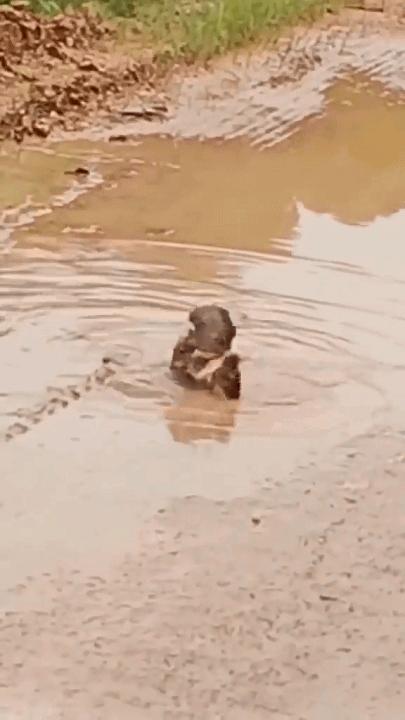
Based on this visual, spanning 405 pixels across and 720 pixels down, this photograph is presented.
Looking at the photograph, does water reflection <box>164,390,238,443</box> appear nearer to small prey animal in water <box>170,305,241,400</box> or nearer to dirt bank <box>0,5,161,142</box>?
small prey animal in water <box>170,305,241,400</box>

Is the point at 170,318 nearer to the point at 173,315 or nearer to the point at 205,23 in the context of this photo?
the point at 173,315

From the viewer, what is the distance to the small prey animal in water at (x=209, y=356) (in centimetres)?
461

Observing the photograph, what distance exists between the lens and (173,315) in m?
5.20

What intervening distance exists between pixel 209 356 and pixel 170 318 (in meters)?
0.59

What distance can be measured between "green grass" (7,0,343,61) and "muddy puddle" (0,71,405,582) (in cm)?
205

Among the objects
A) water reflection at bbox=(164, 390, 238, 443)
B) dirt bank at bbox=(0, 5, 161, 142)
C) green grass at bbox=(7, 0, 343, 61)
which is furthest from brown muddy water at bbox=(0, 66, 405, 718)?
green grass at bbox=(7, 0, 343, 61)

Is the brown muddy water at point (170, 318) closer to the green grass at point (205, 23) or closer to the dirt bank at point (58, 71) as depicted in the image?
the dirt bank at point (58, 71)

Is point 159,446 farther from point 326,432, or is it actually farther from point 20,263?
point 20,263

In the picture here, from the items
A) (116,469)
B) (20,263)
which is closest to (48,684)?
(116,469)

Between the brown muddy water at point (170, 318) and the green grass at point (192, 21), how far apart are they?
6.67 feet

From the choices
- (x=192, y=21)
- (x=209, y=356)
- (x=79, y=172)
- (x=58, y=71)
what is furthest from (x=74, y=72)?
(x=209, y=356)

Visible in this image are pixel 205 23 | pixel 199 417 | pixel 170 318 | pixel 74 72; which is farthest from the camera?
pixel 205 23

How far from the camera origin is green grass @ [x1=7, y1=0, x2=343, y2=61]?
9578 millimetres

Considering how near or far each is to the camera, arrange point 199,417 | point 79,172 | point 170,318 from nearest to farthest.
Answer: point 199,417, point 170,318, point 79,172
